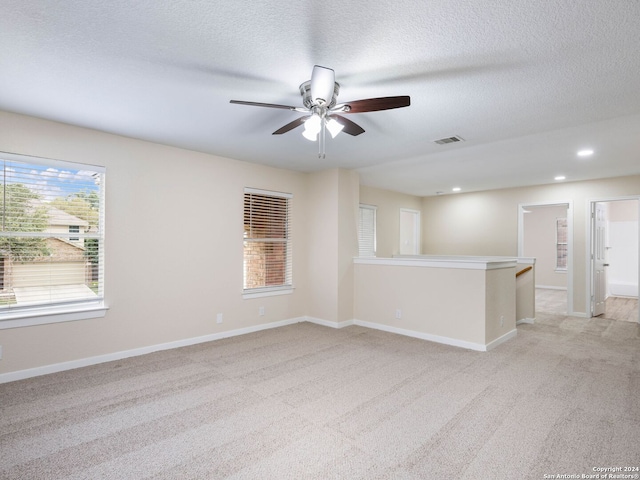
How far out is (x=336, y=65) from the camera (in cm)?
233

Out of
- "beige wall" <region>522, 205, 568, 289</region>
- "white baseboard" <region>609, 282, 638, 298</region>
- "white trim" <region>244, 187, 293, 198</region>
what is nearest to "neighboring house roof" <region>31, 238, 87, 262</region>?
"white trim" <region>244, 187, 293, 198</region>

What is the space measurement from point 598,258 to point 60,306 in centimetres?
805

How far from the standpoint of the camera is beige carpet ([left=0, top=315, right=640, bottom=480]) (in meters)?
2.00

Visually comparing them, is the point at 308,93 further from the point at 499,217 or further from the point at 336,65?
the point at 499,217

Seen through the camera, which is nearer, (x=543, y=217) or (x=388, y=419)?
(x=388, y=419)

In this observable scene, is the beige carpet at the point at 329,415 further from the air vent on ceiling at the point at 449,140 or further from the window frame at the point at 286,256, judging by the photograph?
the air vent on ceiling at the point at 449,140

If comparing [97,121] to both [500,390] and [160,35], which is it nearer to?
[160,35]

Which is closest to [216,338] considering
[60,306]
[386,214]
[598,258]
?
[60,306]

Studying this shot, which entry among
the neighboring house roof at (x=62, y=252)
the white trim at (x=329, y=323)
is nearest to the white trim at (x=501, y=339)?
the white trim at (x=329, y=323)

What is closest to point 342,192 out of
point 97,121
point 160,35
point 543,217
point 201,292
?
point 201,292

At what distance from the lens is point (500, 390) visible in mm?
3002

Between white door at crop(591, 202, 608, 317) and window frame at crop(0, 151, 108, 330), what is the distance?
738 centimetres

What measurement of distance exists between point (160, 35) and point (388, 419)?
2.90 meters

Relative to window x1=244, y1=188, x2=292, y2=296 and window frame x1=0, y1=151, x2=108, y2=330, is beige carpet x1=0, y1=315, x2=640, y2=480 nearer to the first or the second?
window frame x1=0, y1=151, x2=108, y2=330
